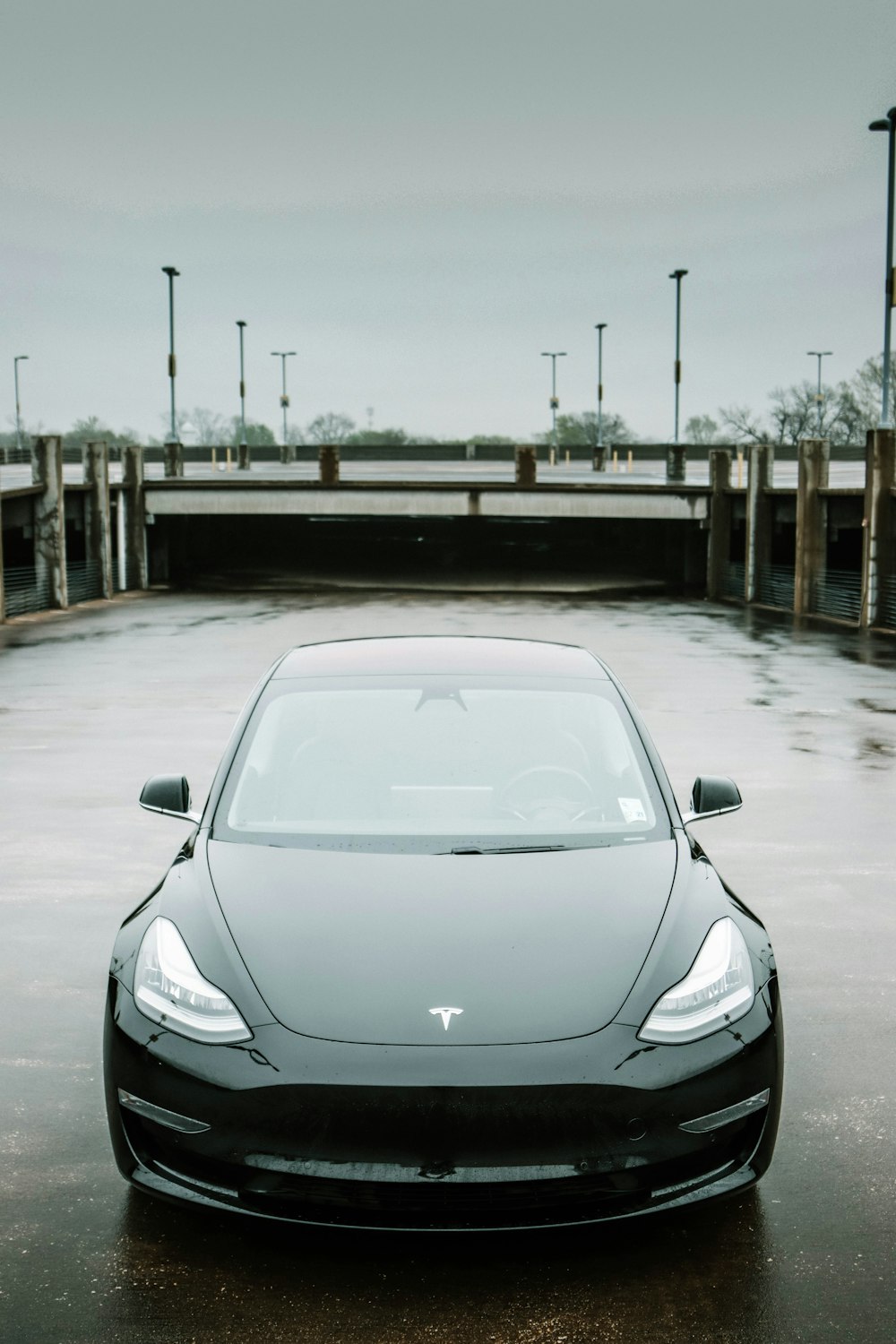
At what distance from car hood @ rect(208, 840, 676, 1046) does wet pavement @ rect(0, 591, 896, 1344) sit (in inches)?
19.7

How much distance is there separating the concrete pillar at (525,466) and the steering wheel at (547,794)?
1357 inches

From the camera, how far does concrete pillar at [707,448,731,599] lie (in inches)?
1510

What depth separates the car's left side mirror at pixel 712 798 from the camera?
4.95m

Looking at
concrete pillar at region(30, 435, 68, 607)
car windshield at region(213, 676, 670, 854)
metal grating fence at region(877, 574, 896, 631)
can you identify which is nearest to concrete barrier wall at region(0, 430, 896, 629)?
concrete pillar at region(30, 435, 68, 607)

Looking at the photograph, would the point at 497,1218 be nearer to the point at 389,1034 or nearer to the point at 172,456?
the point at 389,1034

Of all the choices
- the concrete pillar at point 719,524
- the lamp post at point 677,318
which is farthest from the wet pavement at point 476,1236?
the lamp post at point 677,318

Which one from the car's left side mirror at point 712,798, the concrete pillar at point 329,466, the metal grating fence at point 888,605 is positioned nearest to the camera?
the car's left side mirror at point 712,798

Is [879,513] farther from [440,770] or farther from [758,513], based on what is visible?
[440,770]

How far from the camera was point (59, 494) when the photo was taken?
3162 cm

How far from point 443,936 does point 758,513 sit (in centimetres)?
3201

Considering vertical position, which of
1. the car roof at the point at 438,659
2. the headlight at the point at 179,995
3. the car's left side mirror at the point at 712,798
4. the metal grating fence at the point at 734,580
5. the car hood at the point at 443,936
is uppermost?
the car roof at the point at 438,659

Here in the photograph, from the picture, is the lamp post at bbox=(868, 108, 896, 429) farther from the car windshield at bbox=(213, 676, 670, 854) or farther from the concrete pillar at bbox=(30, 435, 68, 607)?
the car windshield at bbox=(213, 676, 670, 854)

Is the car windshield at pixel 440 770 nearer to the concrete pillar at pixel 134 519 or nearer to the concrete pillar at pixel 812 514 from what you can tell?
the concrete pillar at pixel 812 514

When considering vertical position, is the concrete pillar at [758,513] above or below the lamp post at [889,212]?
below
